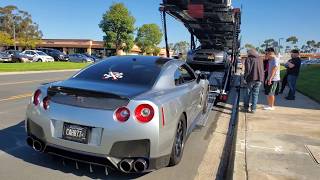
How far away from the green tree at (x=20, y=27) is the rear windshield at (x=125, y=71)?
78.3 metres

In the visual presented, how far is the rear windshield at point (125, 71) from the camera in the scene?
5.49 m

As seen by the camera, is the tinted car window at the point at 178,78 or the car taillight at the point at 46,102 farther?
the tinted car window at the point at 178,78

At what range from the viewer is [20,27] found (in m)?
82.9

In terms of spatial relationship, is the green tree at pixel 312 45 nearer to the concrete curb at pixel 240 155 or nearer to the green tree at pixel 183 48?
the green tree at pixel 183 48

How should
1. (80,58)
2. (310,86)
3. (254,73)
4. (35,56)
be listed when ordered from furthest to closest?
(80,58), (35,56), (310,86), (254,73)

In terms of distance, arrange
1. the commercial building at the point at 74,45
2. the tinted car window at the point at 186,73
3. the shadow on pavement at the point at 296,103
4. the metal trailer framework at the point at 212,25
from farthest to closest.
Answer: the commercial building at the point at 74,45
the metal trailer framework at the point at 212,25
the shadow on pavement at the point at 296,103
the tinted car window at the point at 186,73

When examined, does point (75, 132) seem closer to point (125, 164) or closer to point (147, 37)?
point (125, 164)

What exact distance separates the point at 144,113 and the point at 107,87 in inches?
27.9

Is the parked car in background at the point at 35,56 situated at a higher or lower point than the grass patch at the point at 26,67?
higher

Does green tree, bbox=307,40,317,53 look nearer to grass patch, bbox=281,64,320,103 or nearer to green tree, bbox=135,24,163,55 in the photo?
green tree, bbox=135,24,163,55

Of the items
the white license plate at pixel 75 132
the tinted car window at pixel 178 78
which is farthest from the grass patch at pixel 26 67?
the white license plate at pixel 75 132

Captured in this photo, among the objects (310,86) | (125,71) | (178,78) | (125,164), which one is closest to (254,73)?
(178,78)

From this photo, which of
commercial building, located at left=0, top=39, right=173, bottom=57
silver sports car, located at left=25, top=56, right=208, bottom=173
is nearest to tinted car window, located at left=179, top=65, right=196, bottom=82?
silver sports car, located at left=25, top=56, right=208, bottom=173

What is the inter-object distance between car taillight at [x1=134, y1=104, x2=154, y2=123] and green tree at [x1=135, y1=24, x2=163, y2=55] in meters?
88.7
